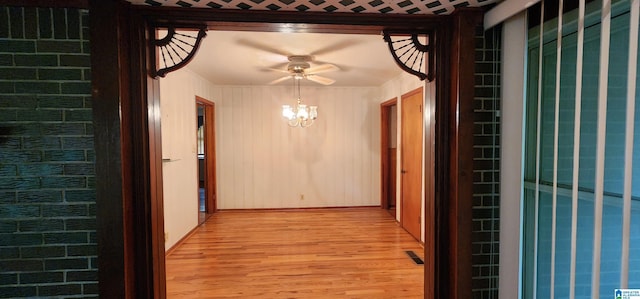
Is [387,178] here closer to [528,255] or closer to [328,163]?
[328,163]

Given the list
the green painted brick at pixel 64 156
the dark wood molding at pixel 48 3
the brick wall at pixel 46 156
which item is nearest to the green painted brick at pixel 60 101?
the brick wall at pixel 46 156

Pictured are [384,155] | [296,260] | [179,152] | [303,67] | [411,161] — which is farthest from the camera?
[384,155]

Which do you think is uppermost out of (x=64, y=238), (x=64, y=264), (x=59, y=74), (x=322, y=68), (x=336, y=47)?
(x=336, y=47)

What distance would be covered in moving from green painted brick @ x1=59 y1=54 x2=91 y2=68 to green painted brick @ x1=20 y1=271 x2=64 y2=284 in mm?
1007

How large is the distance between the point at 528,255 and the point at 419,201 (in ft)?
6.87

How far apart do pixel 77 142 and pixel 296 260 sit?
2183mm

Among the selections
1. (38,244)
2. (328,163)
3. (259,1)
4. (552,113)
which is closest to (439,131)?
(552,113)

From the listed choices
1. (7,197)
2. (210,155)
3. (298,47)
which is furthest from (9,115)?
(210,155)

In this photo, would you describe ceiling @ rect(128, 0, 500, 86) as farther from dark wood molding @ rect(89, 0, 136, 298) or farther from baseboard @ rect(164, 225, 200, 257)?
baseboard @ rect(164, 225, 200, 257)

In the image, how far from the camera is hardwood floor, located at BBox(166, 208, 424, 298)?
93.2 inches

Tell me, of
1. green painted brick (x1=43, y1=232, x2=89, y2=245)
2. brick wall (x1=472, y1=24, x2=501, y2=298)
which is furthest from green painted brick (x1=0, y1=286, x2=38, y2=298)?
brick wall (x1=472, y1=24, x2=501, y2=298)

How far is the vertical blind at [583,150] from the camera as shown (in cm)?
98

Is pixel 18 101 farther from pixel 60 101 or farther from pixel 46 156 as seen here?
pixel 46 156

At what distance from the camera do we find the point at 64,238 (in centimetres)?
135
